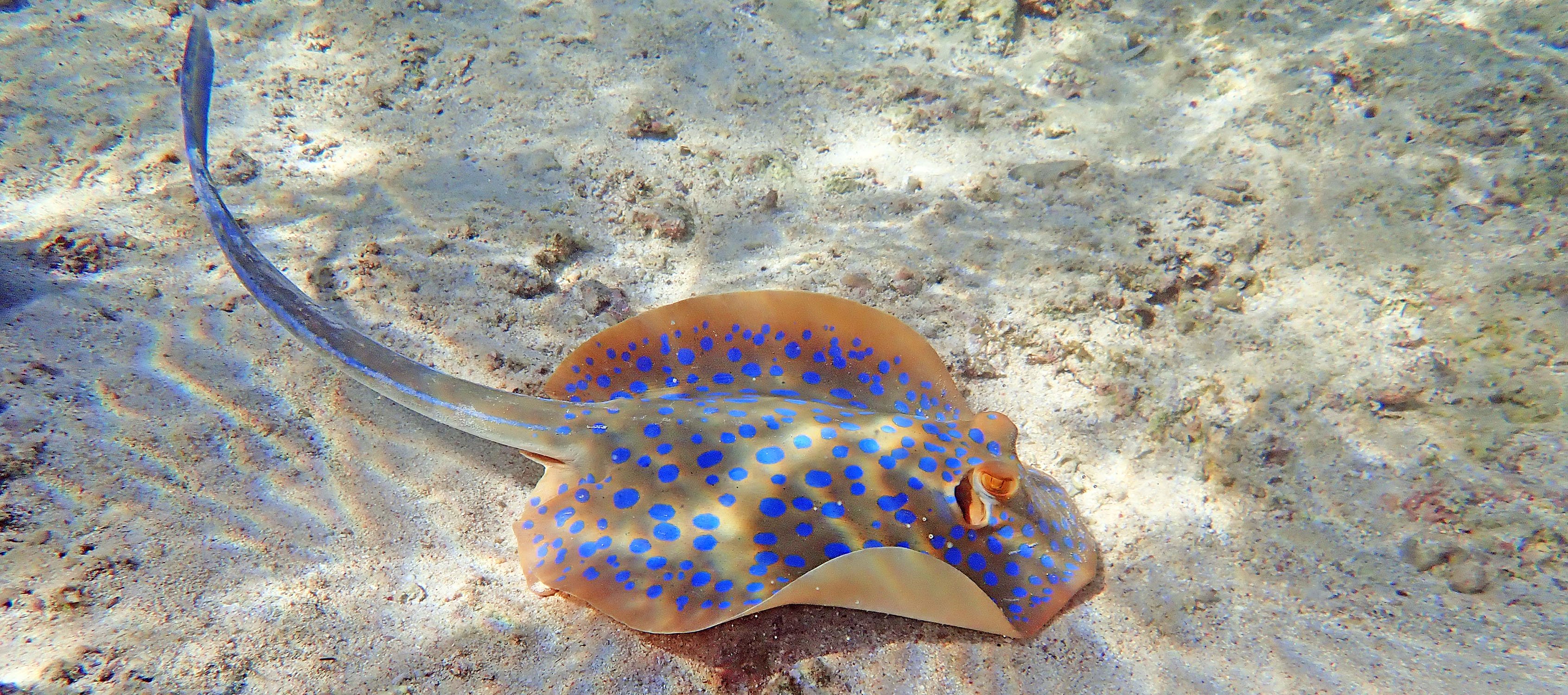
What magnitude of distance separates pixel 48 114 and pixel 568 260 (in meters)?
4.71

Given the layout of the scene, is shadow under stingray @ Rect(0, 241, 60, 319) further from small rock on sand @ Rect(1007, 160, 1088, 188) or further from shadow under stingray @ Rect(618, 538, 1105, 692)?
small rock on sand @ Rect(1007, 160, 1088, 188)

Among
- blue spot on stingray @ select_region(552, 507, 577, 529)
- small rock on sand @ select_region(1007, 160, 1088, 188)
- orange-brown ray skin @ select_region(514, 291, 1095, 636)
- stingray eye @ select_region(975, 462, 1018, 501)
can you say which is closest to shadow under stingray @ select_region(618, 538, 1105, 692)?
→ orange-brown ray skin @ select_region(514, 291, 1095, 636)

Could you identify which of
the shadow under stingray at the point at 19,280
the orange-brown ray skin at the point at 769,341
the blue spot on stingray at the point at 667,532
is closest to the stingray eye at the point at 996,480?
the orange-brown ray skin at the point at 769,341

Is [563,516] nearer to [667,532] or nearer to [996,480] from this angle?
[667,532]

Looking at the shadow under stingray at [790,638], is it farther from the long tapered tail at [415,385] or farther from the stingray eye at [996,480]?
the long tapered tail at [415,385]

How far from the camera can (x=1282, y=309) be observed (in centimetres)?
376

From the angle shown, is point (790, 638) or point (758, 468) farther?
point (758, 468)

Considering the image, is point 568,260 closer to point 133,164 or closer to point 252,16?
point 133,164

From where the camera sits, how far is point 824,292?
437 cm

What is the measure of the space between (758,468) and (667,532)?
1.68ft

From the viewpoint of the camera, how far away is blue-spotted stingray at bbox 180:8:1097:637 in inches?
102

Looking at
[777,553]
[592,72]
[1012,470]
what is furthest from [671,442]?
[592,72]

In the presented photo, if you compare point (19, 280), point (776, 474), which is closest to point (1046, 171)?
point (776, 474)

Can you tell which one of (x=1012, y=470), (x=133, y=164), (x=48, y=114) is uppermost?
(x=48, y=114)
